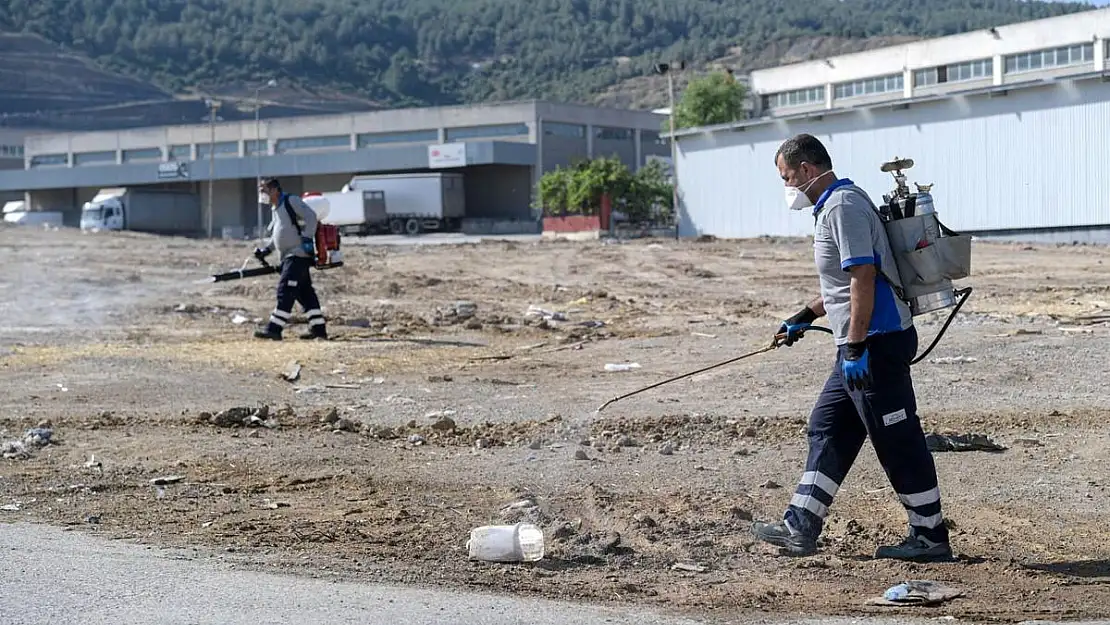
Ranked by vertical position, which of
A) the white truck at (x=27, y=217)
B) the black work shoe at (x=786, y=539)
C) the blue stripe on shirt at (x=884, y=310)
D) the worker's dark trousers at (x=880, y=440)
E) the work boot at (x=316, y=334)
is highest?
the white truck at (x=27, y=217)

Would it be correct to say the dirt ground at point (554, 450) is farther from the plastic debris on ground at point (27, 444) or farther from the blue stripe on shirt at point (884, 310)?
the blue stripe on shirt at point (884, 310)

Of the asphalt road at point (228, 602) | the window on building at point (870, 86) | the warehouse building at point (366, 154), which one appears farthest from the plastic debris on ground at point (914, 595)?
the window on building at point (870, 86)

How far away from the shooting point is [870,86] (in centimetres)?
8019

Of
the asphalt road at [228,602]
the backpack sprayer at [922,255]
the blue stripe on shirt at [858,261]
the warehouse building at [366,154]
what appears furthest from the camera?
the warehouse building at [366,154]

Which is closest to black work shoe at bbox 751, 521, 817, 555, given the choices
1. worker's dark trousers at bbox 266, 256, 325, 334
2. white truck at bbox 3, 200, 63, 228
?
worker's dark trousers at bbox 266, 256, 325, 334

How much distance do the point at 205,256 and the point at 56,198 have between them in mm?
71777

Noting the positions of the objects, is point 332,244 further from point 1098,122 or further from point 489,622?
point 1098,122

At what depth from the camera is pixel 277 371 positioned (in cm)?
1452

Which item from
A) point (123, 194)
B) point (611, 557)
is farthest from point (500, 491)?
point (123, 194)

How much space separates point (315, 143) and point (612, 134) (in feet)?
65.3

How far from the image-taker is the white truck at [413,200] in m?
74.2

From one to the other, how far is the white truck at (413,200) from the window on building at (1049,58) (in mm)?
29771

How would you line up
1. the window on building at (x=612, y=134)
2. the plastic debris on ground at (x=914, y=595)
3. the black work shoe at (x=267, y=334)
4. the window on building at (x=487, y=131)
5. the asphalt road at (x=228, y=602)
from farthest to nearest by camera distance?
the window on building at (x=612, y=134), the window on building at (x=487, y=131), the black work shoe at (x=267, y=334), the plastic debris on ground at (x=914, y=595), the asphalt road at (x=228, y=602)

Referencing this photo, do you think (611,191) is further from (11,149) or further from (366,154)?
(11,149)
